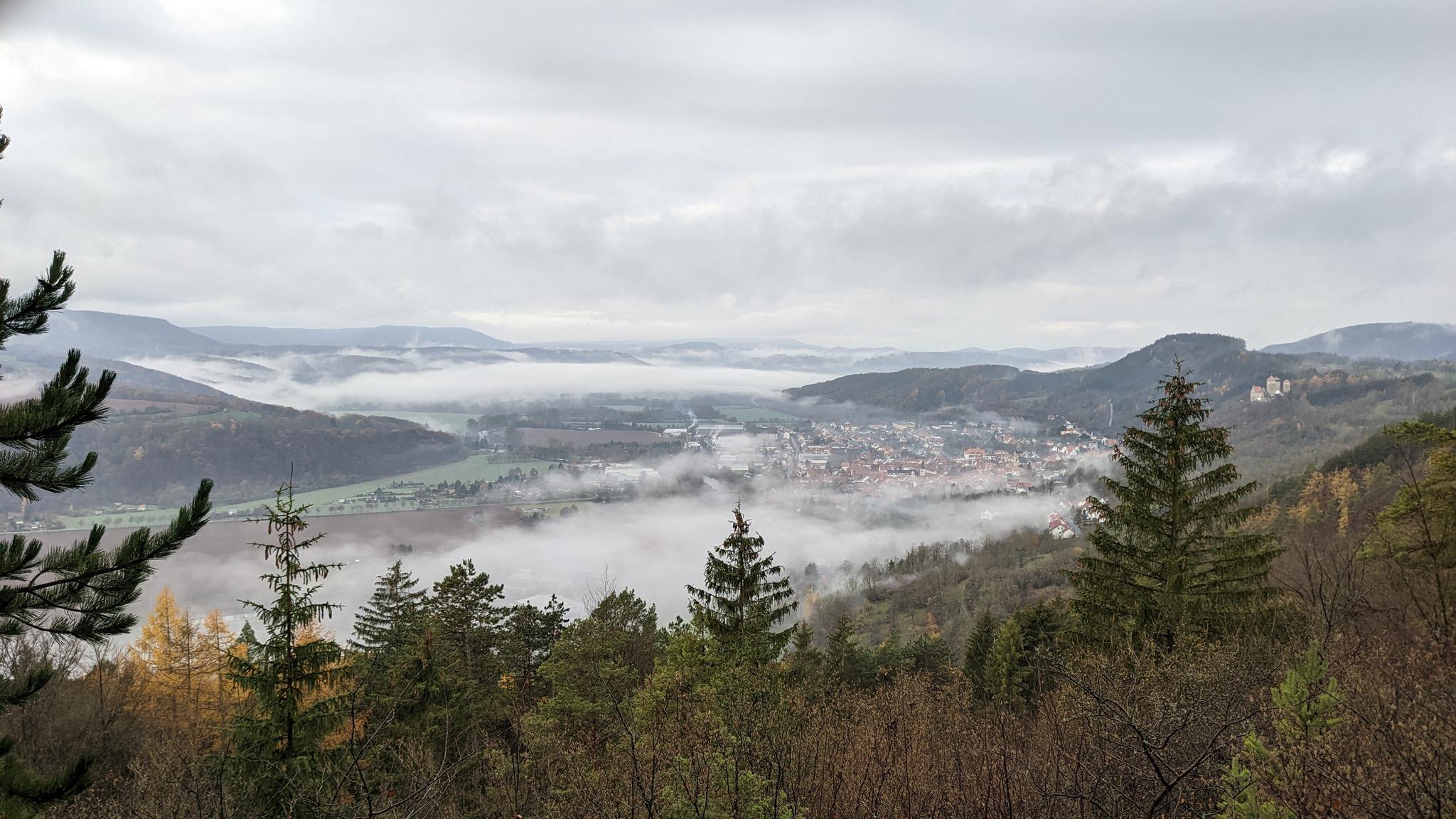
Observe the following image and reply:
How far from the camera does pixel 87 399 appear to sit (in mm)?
5418

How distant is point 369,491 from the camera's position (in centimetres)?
15238

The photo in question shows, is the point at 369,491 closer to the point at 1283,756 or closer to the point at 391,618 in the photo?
the point at 391,618

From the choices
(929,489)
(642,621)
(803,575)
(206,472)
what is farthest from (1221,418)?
(206,472)

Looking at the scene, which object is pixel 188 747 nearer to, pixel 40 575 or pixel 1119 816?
pixel 40 575

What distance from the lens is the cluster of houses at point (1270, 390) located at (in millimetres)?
167500

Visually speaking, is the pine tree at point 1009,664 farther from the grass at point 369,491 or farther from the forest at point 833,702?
the grass at point 369,491

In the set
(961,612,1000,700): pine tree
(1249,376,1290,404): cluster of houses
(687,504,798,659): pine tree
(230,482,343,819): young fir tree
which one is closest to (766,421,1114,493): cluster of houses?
(1249,376,1290,404): cluster of houses

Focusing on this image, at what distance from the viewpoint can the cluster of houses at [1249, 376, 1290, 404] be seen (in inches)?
6594

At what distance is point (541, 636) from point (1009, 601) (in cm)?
5638

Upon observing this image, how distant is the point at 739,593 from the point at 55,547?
1132 cm

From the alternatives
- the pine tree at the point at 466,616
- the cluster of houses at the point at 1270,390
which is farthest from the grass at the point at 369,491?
the cluster of houses at the point at 1270,390

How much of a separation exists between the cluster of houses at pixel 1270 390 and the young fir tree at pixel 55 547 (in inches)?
8256

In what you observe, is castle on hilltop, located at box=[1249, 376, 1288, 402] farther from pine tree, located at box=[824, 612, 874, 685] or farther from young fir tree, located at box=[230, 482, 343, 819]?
young fir tree, located at box=[230, 482, 343, 819]

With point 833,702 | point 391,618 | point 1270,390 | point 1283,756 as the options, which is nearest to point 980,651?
point 833,702
